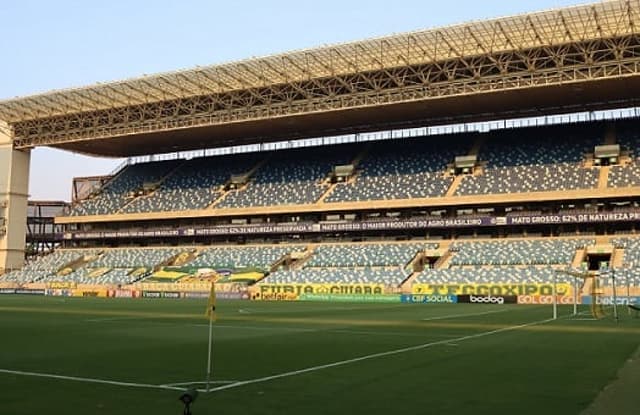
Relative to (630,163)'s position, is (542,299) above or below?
below

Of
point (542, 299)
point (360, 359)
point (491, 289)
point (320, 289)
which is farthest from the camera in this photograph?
point (320, 289)

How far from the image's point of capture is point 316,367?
53.3ft

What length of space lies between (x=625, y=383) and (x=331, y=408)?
643 cm

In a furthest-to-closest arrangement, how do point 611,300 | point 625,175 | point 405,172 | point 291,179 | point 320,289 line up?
1. point 291,179
2. point 405,172
3. point 625,175
4. point 320,289
5. point 611,300

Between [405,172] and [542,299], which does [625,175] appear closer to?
[542,299]

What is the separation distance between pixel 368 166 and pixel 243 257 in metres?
17.9

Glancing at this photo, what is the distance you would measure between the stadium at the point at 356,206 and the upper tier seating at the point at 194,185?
12.2 inches

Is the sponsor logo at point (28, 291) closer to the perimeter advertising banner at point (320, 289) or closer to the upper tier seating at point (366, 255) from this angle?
the perimeter advertising banner at point (320, 289)

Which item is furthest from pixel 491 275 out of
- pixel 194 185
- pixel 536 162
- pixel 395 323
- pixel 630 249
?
pixel 194 185

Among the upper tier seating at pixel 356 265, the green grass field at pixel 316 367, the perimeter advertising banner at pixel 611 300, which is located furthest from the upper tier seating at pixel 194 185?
the green grass field at pixel 316 367

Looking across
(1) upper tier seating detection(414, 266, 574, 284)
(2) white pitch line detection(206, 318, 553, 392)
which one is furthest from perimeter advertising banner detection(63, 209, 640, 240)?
(2) white pitch line detection(206, 318, 553, 392)

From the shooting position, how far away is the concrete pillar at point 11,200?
8606 cm

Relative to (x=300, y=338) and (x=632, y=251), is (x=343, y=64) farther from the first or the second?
(x=300, y=338)

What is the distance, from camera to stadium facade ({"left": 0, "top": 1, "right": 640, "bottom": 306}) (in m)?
59.0
